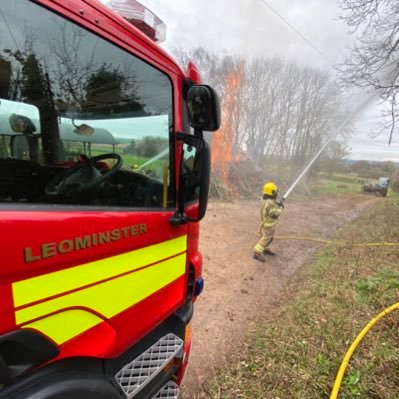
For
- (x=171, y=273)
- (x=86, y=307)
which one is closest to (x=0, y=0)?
(x=86, y=307)

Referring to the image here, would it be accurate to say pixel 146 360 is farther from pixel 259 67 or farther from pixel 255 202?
pixel 259 67

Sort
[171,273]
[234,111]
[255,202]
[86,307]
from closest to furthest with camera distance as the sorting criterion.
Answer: [86,307] < [171,273] < [255,202] < [234,111]

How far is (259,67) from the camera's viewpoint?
18.1 m

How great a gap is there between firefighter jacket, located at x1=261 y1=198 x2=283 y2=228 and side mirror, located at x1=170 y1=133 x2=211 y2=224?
13.2ft

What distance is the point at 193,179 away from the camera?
168 cm

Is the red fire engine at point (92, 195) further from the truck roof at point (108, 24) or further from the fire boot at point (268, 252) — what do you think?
the fire boot at point (268, 252)

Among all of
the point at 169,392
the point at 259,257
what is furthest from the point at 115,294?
the point at 259,257

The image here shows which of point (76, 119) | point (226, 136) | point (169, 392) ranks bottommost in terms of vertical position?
point (169, 392)

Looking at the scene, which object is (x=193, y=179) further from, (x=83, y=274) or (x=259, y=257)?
(x=259, y=257)

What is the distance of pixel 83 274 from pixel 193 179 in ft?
2.61

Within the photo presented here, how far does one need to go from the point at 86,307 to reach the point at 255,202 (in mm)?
11983

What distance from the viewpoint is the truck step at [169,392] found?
5.77 ft

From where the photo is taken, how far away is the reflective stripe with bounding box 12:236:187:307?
3.06 ft

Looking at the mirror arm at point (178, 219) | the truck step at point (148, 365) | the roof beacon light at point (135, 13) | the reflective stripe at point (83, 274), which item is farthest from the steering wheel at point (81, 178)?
the truck step at point (148, 365)
